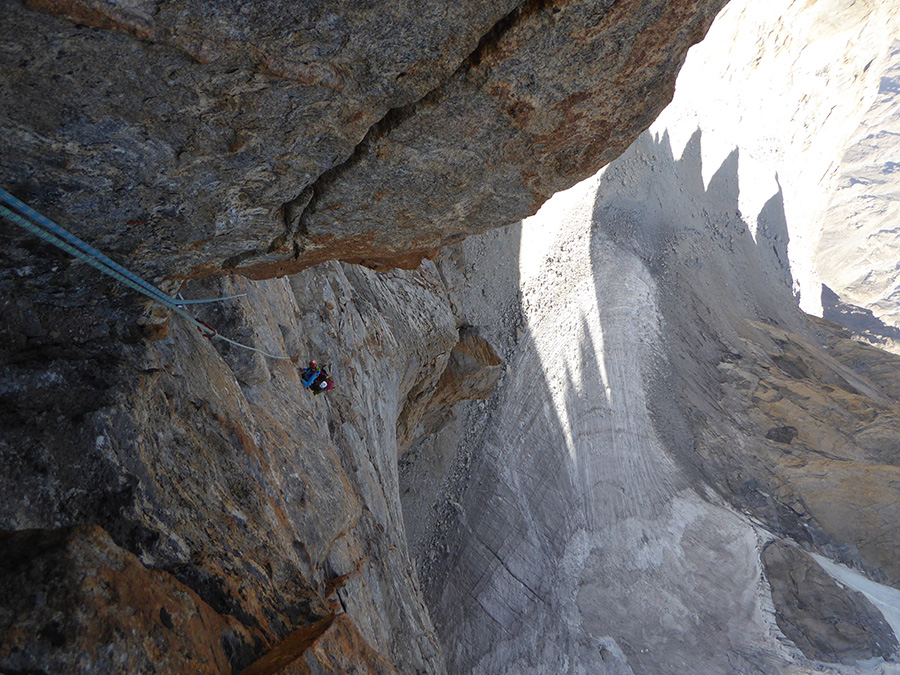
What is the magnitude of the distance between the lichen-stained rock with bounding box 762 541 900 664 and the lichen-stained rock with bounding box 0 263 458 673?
7460mm

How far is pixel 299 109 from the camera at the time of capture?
7.70 feet

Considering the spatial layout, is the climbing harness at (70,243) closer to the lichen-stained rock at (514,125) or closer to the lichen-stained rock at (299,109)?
the lichen-stained rock at (299,109)

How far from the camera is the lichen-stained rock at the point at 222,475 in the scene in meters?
2.47

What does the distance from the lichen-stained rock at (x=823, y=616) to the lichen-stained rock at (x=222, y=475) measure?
746 centimetres

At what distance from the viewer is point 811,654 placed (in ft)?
29.2

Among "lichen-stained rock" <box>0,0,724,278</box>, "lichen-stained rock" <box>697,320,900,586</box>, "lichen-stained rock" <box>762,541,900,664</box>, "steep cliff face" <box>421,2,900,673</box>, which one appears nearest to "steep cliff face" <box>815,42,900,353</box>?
"steep cliff face" <box>421,2,900,673</box>

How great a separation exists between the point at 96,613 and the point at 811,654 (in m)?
11.2

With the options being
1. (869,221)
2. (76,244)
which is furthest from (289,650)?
(869,221)

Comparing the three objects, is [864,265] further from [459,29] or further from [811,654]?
[459,29]

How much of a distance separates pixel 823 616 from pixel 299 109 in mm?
12068

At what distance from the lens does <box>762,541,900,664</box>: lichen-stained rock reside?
29.4 feet

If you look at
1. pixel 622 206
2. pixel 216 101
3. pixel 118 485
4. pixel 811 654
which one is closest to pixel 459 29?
pixel 216 101

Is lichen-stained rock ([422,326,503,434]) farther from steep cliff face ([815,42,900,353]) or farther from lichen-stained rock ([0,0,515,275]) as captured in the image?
steep cliff face ([815,42,900,353])

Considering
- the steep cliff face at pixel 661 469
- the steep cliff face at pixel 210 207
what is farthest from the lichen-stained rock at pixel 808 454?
the steep cliff face at pixel 210 207
